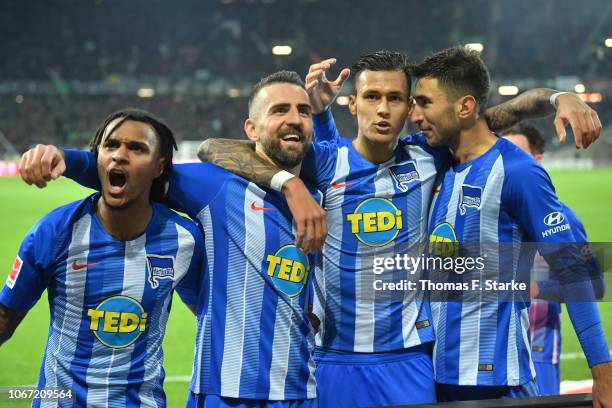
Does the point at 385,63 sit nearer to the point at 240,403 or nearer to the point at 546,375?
the point at 240,403

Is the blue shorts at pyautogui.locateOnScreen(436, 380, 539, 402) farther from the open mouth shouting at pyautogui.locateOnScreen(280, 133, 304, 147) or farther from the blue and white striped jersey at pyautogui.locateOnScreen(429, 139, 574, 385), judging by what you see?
the open mouth shouting at pyautogui.locateOnScreen(280, 133, 304, 147)

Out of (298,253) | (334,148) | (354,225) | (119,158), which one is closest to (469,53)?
(334,148)

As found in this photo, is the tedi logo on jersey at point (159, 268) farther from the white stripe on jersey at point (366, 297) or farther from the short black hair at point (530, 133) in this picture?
the short black hair at point (530, 133)

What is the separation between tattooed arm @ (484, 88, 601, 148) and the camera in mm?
2467

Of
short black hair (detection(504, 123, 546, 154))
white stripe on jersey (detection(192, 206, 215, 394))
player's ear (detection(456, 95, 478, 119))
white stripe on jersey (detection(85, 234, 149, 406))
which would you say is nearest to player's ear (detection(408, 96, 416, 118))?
player's ear (detection(456, 95, 478, 119))

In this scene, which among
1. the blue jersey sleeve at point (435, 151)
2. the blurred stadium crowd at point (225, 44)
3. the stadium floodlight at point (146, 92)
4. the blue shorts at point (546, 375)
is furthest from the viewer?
the stadium floodlight at point (146, 92)

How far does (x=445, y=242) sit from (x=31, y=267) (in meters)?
Answer: 1.48

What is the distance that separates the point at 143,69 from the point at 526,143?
36695 mm

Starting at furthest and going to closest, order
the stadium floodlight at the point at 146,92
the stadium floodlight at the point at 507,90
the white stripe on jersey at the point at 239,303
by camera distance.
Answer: the stadium floodlight at the point at 146,92 → the stadium floodlight at the point at 507,90 → the white stripe on jersey at the point at 239,303

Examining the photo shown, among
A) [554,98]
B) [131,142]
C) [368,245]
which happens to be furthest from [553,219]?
[131,142]

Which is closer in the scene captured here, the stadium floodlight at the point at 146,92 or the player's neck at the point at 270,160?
the player's neck at the point at 270,160

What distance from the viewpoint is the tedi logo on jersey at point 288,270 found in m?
2.41

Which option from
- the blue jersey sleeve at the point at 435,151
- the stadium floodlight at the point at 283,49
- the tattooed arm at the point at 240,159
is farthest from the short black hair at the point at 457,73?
the stadium floodlight at the point at 283,49

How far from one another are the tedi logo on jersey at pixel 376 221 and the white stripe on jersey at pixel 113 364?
86cm
